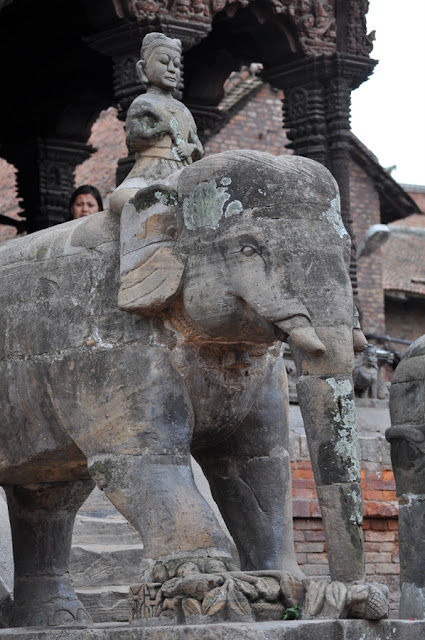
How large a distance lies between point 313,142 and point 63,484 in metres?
7.73

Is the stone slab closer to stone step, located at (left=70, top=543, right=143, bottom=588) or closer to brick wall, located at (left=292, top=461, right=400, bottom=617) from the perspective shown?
stone step, located at (left=70, top=543, right=143, bottom=588)

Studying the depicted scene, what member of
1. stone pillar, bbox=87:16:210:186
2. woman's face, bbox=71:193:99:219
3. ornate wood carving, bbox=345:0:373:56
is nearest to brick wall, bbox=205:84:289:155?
ornate wood carving, bbox=345:0:373:56

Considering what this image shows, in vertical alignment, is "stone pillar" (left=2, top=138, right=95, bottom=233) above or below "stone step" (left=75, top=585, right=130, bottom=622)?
above

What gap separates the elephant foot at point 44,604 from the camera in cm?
684

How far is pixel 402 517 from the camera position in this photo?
7551 mm

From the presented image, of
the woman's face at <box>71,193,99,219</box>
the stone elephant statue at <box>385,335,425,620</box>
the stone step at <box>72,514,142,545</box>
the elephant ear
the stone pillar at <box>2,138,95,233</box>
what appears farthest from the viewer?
the stone pillar at <box>2,138,95,233</box>

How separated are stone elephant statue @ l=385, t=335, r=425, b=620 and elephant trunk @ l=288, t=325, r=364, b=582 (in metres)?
1.90

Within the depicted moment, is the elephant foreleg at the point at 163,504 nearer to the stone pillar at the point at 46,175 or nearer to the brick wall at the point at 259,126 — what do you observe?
the stone pillar at the point at 46,175

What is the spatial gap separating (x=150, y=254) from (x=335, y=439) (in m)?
1.05

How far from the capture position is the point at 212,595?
5480 millimetres

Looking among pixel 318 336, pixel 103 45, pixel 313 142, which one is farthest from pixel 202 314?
pixel 313 142

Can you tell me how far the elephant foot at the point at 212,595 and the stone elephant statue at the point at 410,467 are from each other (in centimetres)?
187

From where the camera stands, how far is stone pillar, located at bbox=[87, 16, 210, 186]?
40.5 feet

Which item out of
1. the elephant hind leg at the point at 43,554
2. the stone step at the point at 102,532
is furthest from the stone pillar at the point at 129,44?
the elephant hind leg at the point at 43,554
